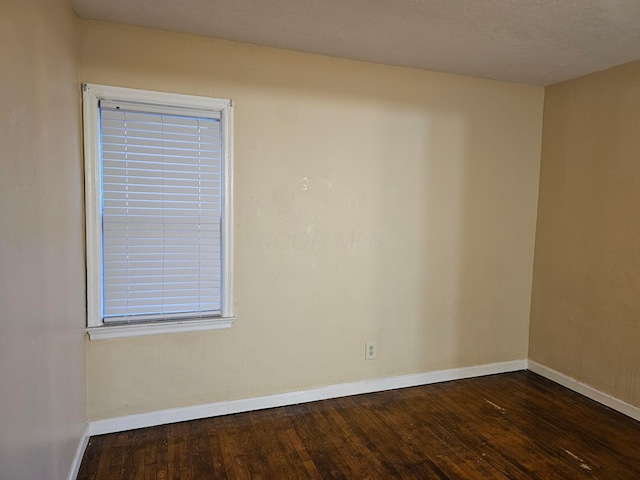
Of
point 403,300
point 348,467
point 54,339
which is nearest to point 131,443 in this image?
point 54,339

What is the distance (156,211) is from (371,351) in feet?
5.81

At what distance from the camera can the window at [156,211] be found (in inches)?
93.8

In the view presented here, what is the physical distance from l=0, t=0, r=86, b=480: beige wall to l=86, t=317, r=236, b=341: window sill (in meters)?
0.17

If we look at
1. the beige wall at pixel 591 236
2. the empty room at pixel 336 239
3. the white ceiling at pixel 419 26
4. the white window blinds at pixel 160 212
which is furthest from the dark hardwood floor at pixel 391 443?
the white ceiling at pixel 419 26

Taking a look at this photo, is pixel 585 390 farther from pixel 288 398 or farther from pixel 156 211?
pixel 156 211

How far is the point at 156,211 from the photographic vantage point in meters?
2.51

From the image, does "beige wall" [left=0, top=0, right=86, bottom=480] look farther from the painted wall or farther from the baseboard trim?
the baseboard trim

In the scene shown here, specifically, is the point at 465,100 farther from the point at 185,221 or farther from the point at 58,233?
the point at 58,233

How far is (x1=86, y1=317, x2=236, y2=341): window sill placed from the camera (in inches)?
95.7

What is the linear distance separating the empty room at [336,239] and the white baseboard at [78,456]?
2 centimetres

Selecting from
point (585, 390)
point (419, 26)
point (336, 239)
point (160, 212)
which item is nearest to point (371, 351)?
point (336, 239)

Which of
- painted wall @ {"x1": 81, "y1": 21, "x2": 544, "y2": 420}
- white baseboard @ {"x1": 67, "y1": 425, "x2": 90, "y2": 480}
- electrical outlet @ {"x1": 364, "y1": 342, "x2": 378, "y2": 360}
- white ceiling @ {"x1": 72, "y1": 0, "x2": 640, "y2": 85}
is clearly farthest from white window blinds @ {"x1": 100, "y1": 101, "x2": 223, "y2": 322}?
electrical outlet @ {"x1": 364, "y1": 342, "x2": 378, "y2": 360}

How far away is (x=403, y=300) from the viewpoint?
318 centimetres

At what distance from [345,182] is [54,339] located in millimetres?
1905
